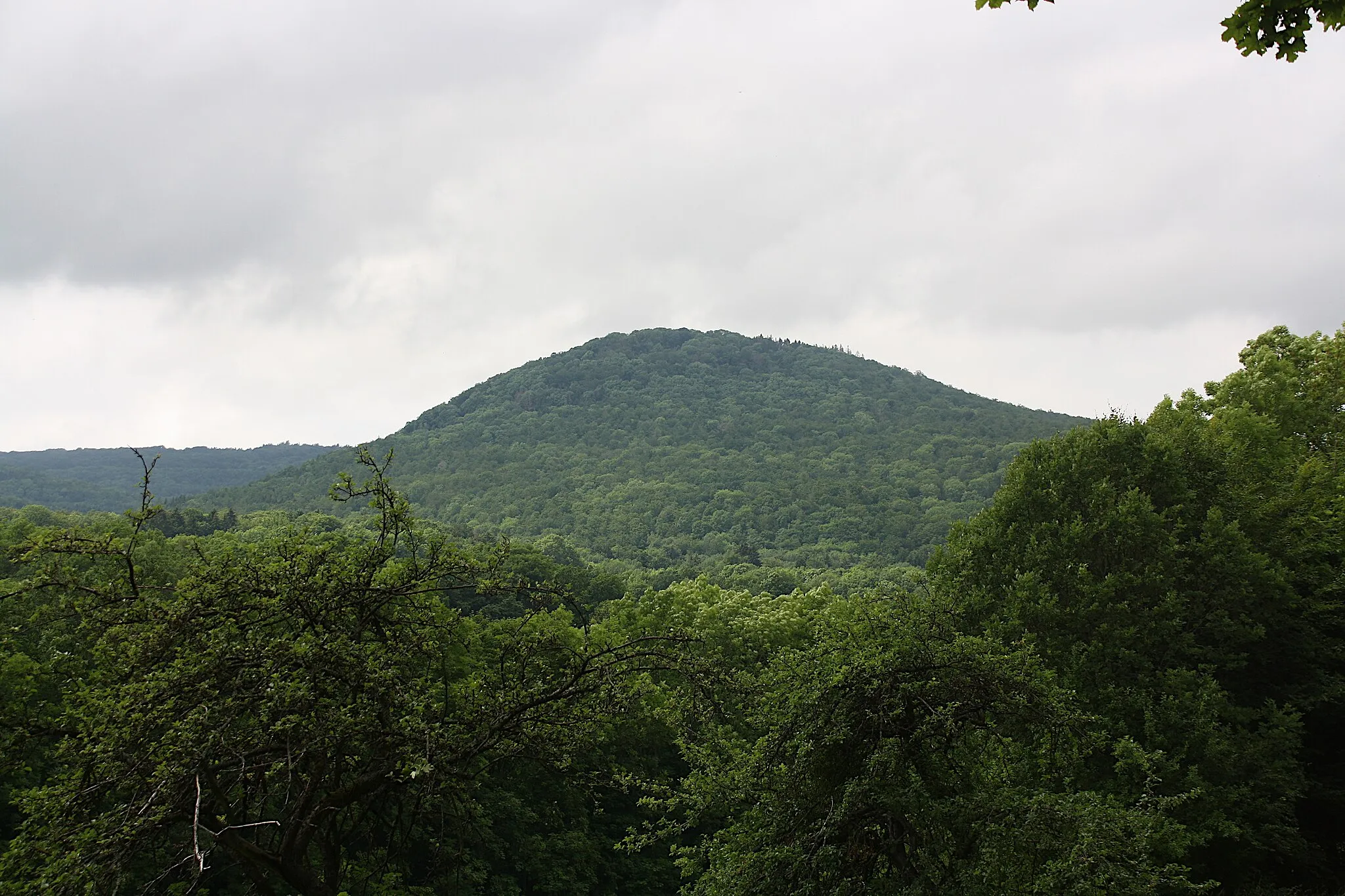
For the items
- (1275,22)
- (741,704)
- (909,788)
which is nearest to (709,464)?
(741,704)

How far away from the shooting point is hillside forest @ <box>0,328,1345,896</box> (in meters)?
7.09

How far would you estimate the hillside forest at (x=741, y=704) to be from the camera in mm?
7094

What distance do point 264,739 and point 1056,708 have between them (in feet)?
26.3

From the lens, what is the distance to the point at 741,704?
395 inches

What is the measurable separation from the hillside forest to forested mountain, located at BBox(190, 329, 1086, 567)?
253 ft

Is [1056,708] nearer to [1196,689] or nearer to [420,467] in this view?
[1196,689]

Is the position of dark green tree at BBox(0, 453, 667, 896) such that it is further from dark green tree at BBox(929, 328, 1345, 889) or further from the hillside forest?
dark green tree at BBox(929, 328, 1345, 889)

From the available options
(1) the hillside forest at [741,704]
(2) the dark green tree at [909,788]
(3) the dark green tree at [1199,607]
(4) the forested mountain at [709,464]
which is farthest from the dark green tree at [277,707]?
(4) the forested mountain at [709,464]

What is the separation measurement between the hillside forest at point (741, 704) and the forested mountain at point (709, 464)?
253ft

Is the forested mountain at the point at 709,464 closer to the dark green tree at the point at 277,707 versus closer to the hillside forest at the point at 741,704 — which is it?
the hillside forest at the point at 741,704

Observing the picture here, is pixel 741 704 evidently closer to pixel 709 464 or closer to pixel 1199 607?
pixel 1199 607

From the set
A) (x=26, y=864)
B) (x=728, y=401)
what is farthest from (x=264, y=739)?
(x=728, y=401)

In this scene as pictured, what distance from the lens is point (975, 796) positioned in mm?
9211

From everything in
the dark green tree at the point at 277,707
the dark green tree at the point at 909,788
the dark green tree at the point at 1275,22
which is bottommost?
the dark green tree at the point at 909,788
